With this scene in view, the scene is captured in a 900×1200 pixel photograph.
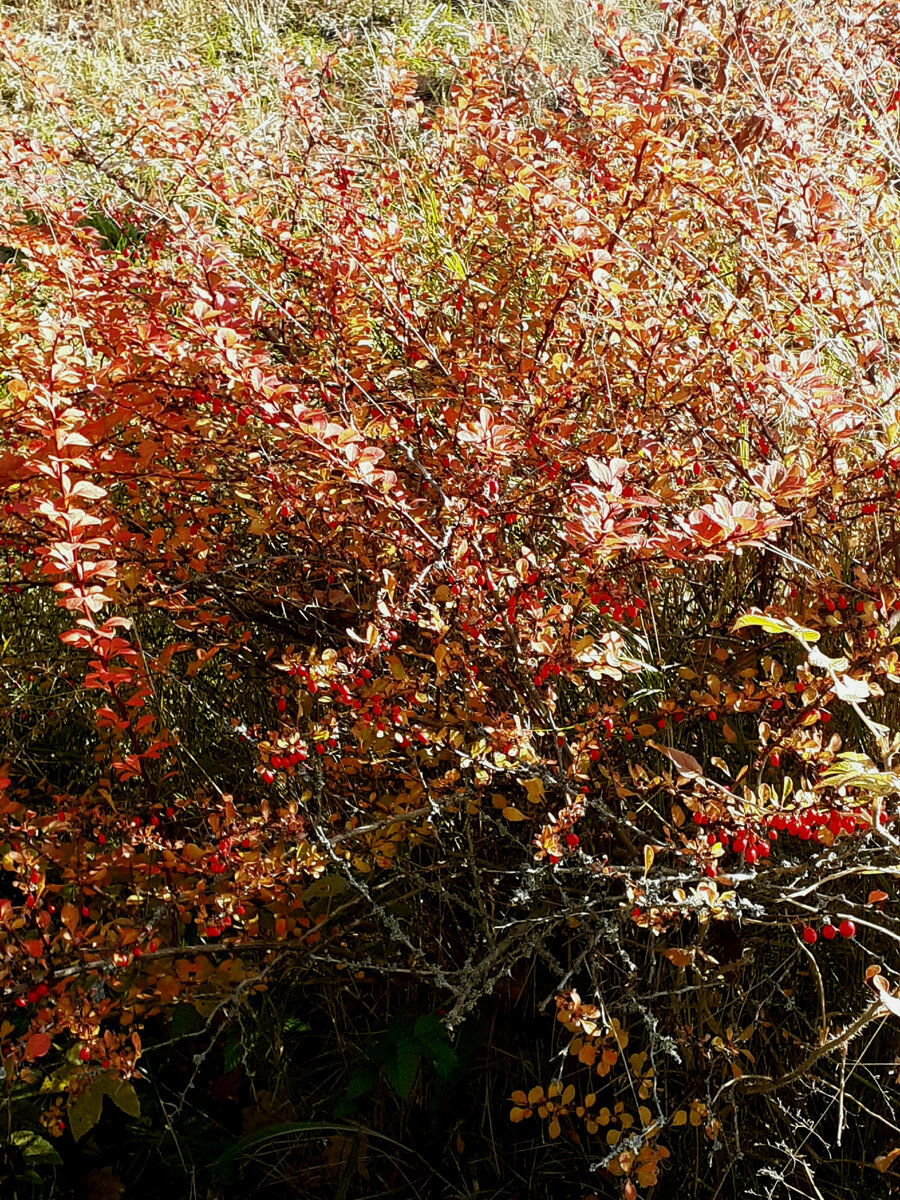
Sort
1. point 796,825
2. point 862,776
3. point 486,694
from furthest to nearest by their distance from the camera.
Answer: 1. point 486,694
2. point 796,825
3. point 862,776

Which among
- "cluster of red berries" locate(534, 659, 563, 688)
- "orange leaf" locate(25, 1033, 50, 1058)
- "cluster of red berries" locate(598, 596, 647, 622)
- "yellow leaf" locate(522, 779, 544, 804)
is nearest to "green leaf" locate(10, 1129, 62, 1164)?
"orange leaf" locate(25, 1033, 50, 1058)

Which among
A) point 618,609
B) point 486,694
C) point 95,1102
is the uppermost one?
point 618,609

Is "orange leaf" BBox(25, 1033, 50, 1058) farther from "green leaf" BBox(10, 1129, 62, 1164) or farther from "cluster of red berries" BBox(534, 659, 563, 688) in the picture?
"cluster of red berries" BBox(534, 659, 563, 688)

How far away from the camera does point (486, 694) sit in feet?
6.20

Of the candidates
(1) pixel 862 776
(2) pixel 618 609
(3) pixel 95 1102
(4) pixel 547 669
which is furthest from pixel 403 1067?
(1) pixel 862 776

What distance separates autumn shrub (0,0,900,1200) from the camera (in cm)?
171

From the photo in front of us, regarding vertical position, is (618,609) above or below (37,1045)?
above

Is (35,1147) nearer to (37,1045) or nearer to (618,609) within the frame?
(37,1045)

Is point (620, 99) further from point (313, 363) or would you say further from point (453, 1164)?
point (453, 1164)

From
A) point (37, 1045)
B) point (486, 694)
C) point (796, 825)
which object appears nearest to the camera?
point (796, 825)

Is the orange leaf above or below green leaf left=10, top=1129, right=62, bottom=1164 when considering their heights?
above

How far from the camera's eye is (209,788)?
7.93 feet

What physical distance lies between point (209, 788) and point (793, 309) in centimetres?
161

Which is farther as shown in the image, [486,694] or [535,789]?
[486,694]
